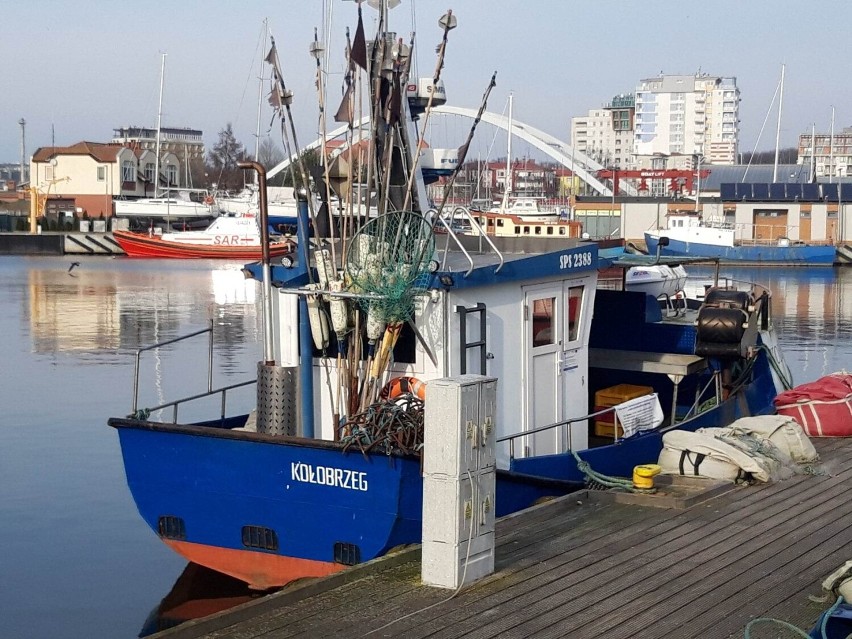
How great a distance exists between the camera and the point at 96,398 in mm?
19844

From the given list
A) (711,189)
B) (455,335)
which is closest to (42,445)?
(455,335)

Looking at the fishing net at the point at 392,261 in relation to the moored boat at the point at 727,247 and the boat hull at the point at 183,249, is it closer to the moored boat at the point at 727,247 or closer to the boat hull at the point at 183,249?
the moored boat at the point at 727,247

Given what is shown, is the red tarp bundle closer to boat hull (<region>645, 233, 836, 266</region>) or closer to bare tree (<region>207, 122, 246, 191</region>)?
boat hull (<region>645, 233, 836, 266</region>)

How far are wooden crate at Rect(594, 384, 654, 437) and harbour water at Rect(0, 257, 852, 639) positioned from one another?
4.00 meters

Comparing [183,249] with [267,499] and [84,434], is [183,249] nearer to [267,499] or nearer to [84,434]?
[84,434]

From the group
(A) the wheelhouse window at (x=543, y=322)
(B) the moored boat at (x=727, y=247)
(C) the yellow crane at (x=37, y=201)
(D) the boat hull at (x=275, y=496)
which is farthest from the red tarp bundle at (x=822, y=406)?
(C) the yellow crane at (x=37, y=201)

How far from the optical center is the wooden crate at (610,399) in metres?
11.3

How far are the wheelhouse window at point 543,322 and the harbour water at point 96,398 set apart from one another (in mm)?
3513

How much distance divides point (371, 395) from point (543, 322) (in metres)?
1.87

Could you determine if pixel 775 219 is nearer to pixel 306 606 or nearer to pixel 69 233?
pixel 69 233

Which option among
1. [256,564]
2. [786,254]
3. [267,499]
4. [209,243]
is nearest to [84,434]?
[256,564]

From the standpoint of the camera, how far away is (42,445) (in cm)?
1606

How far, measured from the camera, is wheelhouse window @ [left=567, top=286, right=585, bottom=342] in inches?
392

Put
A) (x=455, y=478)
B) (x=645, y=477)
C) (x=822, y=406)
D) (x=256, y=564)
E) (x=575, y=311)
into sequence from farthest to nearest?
(x=822, y=406)
(x=575, y=311)
(x=645, y=477)
(x=256, y=564)
(x=455, y=478)
